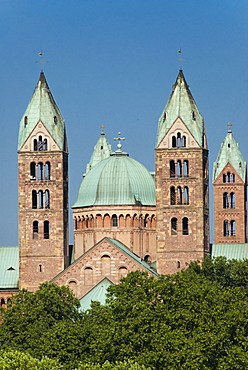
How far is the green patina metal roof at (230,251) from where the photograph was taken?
457 feet

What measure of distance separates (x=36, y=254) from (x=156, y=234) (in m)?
9.79

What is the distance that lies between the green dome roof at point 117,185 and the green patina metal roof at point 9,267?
7900 millimetres

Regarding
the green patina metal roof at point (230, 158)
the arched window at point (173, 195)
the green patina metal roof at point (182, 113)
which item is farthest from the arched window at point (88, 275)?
the green patina metal roof at point (230, 158)

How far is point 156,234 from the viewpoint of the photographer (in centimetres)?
12850

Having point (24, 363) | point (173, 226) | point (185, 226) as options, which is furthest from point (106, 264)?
point (24, 363)

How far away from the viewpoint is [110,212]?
133625mm

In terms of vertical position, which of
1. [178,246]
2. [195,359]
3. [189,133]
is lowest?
[195,359]

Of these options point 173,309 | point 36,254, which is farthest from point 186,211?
point 173,309

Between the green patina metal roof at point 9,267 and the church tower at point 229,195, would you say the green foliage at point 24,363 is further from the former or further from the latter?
the church tower at point 229,195

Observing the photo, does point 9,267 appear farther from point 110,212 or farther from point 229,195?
point 229,195

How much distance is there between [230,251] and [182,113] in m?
17.3

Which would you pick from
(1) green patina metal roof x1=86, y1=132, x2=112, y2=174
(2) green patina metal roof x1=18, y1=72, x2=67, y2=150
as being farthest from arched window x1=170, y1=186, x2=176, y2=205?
(1) green patina metal roof x1=86, y1=132, x2=112, y2=174

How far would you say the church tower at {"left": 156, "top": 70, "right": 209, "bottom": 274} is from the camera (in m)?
127

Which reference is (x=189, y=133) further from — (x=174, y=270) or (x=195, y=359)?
(x=195, y=359)
